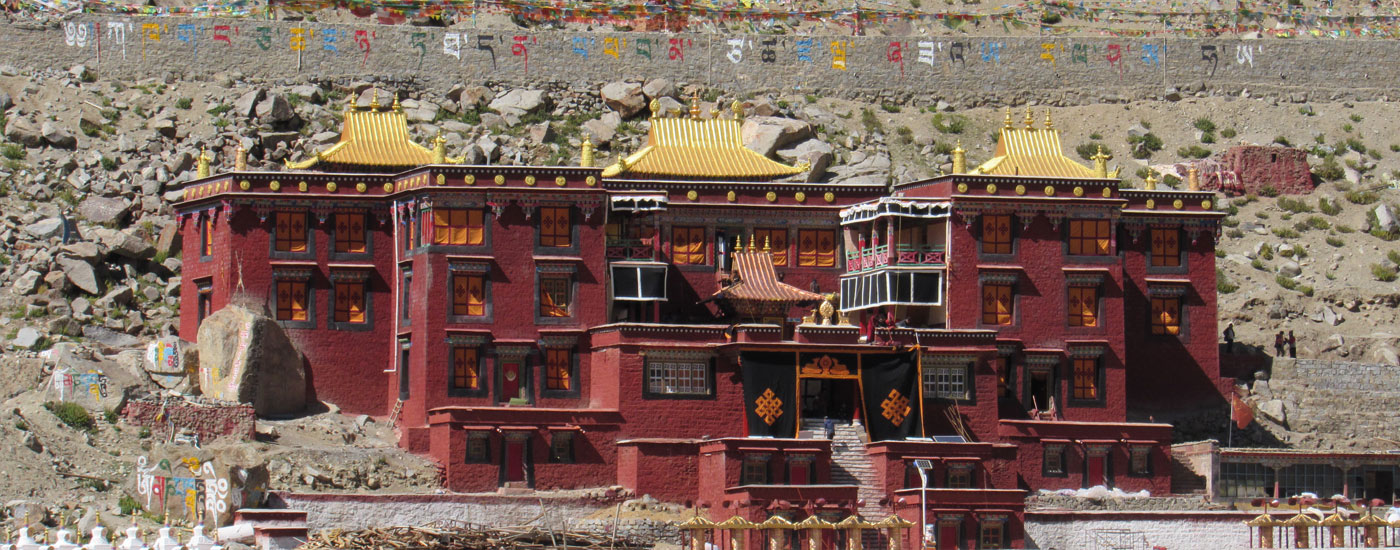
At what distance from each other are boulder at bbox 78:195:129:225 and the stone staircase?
2756 cm

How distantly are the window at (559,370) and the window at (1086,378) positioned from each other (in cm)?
1561

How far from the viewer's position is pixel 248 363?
76.5m

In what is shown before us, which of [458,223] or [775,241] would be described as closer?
[458,223]

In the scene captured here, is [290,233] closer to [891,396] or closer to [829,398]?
[829,398]

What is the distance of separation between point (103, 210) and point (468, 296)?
61.8ft

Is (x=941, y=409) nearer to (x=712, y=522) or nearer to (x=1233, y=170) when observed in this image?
(x=712, y=522)

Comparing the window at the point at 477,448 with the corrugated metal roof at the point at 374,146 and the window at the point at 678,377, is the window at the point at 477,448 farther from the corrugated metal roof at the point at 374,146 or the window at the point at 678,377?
the corrugated metal roof at the point at 374,146

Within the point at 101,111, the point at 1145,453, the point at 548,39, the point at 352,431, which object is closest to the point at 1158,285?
the point at 1145,453

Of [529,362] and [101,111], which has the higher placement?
[101,111]

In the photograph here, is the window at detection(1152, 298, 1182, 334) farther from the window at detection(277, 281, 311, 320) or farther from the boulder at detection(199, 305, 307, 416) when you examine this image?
the boulder at detection(199, 305, 307, 416)

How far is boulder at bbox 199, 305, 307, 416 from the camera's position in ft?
250

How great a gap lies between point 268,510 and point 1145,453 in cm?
2654

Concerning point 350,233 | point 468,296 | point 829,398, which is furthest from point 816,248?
point 350,233

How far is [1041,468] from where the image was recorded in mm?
77562
